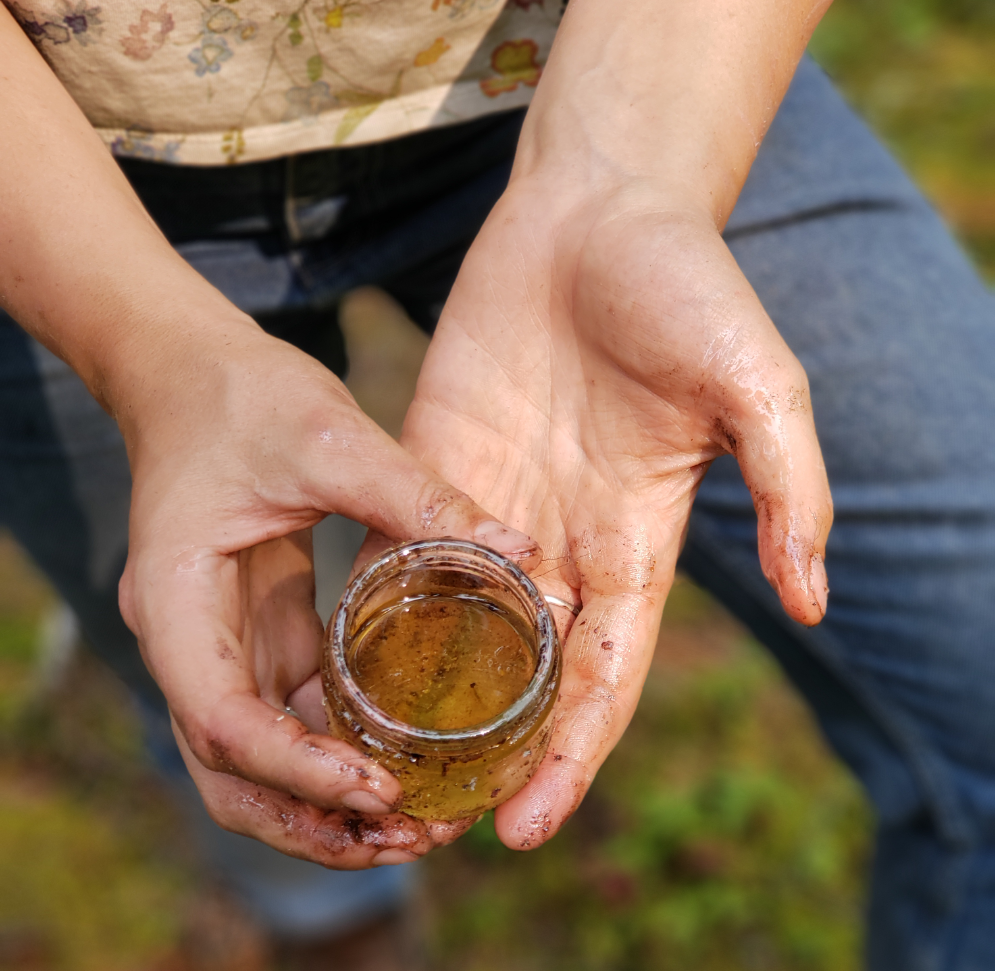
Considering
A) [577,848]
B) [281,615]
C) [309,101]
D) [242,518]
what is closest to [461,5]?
[309,101]

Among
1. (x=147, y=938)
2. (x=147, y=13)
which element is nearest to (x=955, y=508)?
(x=147, y=13)

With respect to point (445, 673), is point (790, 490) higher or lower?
higher

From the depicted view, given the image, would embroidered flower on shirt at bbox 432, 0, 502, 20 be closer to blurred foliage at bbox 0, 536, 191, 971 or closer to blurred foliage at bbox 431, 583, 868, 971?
blurred foliage at bbox 431, 583, 868, 971

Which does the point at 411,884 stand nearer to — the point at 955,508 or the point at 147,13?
the point at 955,508

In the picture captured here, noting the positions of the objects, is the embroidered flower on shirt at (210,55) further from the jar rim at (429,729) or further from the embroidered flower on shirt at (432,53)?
the jar rim at (429,729)

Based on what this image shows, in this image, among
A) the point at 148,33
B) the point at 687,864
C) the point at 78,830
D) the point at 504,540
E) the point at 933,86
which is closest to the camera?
the point at 504,540

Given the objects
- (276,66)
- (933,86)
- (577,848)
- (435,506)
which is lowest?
(577,848)

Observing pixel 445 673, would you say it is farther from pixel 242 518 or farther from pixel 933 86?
pixel 933 86
